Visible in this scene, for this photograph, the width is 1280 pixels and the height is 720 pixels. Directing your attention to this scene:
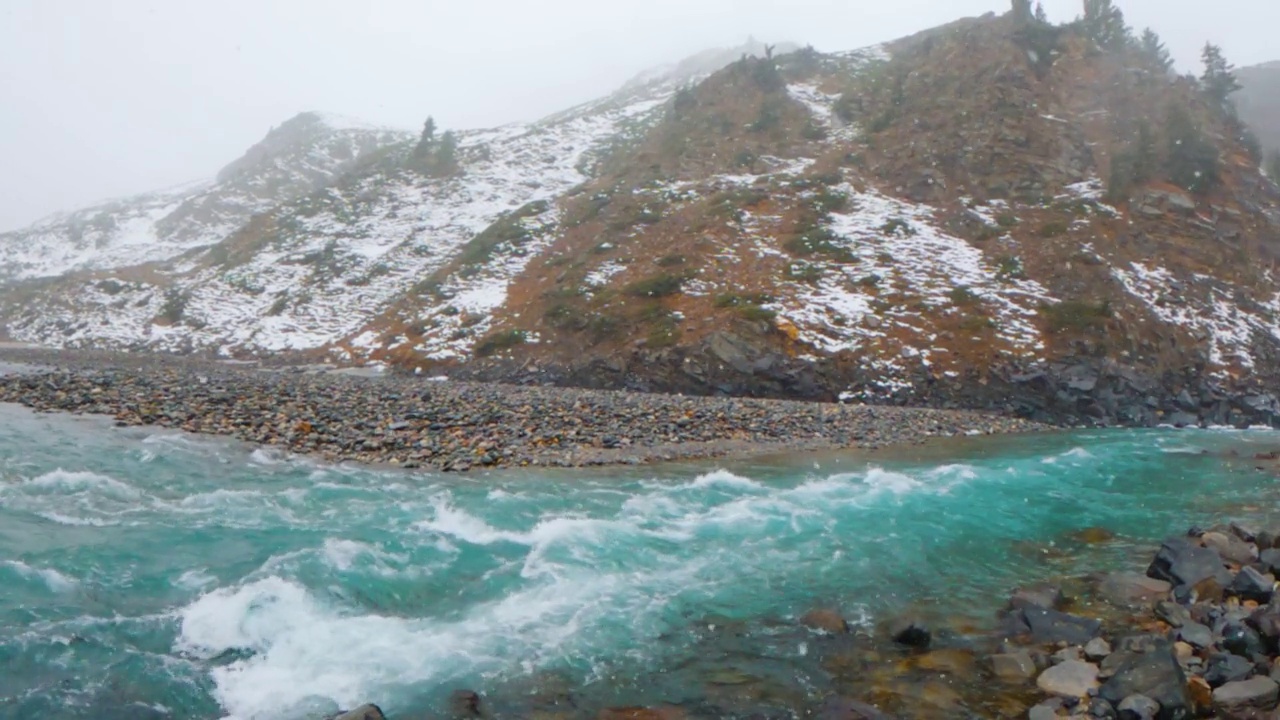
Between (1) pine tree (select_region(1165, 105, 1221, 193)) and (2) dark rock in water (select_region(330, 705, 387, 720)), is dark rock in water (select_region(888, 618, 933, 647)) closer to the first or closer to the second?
(2) dark rock in water (select_region(330, 705, 387, 720))

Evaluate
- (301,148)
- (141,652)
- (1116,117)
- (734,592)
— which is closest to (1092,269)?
(1116,117)

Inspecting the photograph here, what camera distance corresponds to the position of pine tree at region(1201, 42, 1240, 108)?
6544 centimetres

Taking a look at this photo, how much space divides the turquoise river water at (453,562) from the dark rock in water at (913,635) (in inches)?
26.9

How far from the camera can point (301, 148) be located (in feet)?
465

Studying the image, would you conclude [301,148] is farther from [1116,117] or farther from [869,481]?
[869,481]

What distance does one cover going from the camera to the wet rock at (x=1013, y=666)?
8.55m

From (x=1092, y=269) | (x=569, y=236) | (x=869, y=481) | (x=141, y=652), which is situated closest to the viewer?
(x=141, y=652)

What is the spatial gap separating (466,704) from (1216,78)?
276 feet

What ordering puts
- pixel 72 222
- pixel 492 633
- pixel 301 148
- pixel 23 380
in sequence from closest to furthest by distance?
pixel 492 633 < pixel 23 380 < pixel 72 222 < pixel 301 148

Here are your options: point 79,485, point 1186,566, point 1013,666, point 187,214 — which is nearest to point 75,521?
point 79,485

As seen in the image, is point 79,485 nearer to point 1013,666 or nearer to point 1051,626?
point 1013,666

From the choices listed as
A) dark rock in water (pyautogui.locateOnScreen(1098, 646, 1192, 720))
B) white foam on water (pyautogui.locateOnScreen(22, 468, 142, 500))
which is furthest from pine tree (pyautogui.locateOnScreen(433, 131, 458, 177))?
dark rock in water (pyautogui.locateOnScreen(1098, 646, 1192, 720))

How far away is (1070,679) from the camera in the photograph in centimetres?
830

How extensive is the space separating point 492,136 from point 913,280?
223ft
